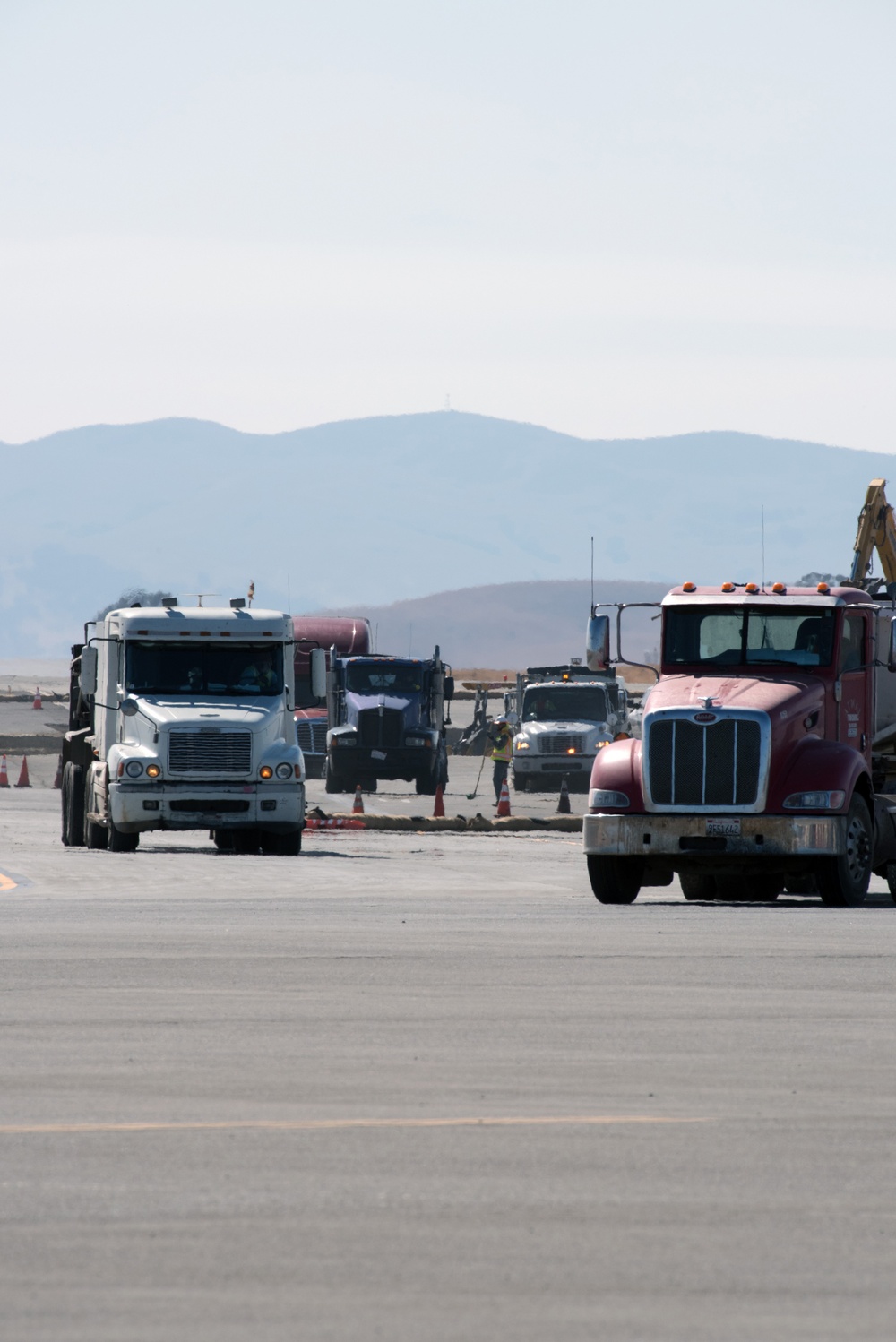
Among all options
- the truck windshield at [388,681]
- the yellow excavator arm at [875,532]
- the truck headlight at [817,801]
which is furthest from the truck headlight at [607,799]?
the truck windshield at [388,681]

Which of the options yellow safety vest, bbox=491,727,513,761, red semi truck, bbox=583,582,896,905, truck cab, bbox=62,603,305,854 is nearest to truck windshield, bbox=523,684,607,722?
yellow safety vest, bbox=491,727,513,761

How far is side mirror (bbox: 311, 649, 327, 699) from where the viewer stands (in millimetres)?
25734

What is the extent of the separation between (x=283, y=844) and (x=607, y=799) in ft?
27.9

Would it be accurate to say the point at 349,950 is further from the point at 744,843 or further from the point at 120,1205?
the point at 120,1205

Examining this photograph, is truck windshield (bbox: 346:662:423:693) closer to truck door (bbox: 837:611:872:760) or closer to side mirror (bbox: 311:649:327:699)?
side mirror (bbox: 311:649:327:699)

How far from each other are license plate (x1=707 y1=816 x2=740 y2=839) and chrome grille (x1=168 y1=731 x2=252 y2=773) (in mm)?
8811

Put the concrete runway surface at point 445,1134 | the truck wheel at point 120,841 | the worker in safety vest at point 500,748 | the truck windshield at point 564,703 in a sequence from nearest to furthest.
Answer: the concrete runway surface at point 445,1134, the truck wheel at point 120,841, the worker in safety vest at point 500,748, the truck windshield at point 564,703

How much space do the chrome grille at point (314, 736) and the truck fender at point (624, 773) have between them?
27.5 meters

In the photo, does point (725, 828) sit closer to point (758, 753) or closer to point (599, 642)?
point (758, 753)

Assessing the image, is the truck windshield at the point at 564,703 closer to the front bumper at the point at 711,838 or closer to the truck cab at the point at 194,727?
the truck cab at the point at 194,727

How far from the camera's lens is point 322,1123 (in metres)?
8.09

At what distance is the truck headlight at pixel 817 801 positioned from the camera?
58.6 ft

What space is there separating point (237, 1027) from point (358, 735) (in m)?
31.6

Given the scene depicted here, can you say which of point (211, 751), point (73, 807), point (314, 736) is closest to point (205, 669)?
point (211, 751)
